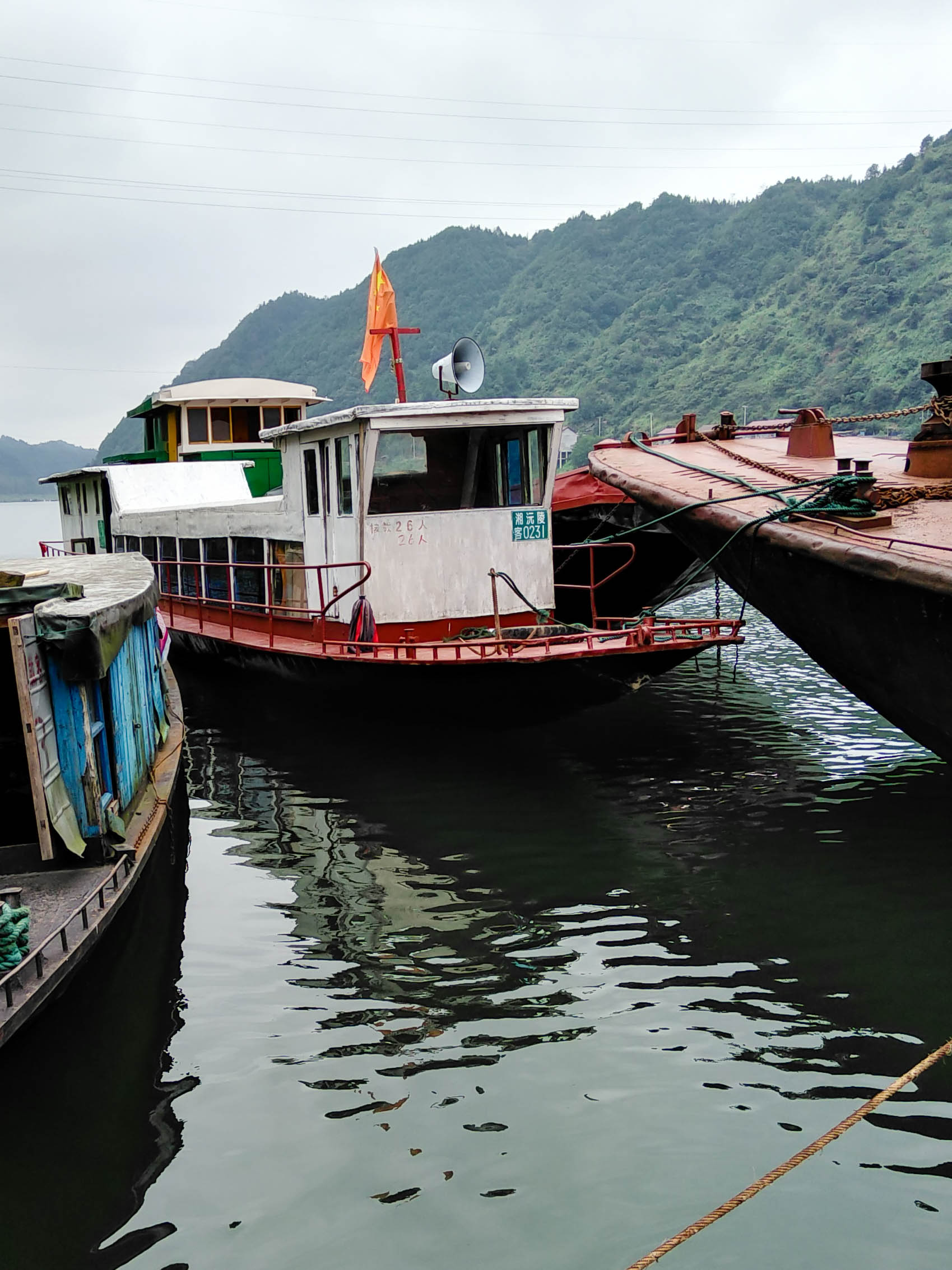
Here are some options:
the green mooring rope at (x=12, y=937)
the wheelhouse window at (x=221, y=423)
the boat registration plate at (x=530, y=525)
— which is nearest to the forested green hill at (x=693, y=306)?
the wheelhouse window at (x=221, y=423)

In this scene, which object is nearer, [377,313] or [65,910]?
[65,910]

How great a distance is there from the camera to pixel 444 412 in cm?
1012

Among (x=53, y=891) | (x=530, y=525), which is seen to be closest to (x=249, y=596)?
(x=530, y=525)

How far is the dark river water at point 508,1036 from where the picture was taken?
3.91 meters

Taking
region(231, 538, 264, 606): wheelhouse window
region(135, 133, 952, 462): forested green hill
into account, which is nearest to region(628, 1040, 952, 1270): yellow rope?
region(231, 538, 264, 606): wheelhouse window

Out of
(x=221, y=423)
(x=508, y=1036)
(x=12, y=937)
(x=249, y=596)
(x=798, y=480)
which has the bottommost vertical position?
(x=508, y=1036)

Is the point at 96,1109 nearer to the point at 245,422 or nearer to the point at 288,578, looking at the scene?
the point at 288,578

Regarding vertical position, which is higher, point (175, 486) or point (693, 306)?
point (693, 306)

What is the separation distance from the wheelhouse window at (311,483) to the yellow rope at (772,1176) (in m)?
8.47

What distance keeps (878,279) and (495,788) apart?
191ft

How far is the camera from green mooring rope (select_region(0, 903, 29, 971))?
14.7 feet

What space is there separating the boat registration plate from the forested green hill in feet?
137

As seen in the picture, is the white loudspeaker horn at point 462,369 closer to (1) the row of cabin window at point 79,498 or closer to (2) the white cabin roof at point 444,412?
(2) the white cabin roof at point 444,412

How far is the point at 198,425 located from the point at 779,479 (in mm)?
14338
